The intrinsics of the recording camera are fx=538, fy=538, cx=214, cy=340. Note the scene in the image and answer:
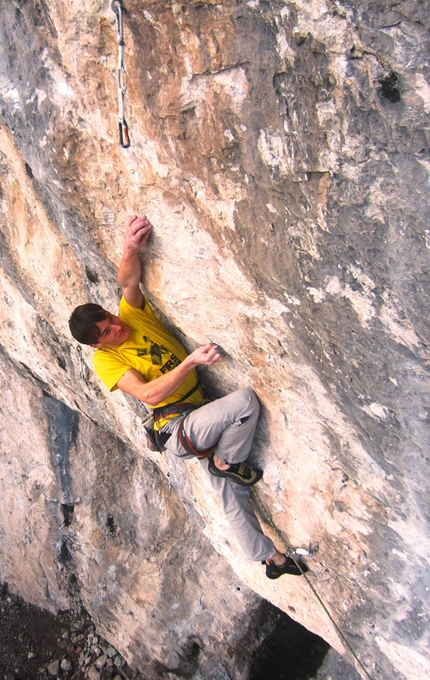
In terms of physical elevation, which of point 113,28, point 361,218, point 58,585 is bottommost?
point 58,585

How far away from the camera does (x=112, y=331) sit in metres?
3.01

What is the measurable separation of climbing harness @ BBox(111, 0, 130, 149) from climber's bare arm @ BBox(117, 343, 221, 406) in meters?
1.13

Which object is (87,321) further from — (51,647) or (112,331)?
(51,647)

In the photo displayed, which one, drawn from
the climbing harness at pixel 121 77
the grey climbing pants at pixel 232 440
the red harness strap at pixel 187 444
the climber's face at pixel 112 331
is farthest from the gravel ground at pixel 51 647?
the climbing harness at pixel 121 77

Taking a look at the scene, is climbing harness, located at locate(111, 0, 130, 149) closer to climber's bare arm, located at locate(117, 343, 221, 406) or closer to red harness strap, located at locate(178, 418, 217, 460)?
climber's bare arm, located at locate(117, 343, 221, 406)

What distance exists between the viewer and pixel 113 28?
6.88 ft

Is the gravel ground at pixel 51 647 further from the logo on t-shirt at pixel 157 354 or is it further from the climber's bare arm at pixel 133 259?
the climber's bare arm at pixel 133 259

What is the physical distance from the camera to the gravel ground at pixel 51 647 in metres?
5.96

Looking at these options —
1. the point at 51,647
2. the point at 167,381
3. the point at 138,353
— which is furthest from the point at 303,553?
the point at 51,647

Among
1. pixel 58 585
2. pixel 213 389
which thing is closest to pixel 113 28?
pixel 213 389

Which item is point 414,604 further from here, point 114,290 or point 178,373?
point 114,290

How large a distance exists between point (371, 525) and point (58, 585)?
174 inches

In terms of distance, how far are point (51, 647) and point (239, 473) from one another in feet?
14.6

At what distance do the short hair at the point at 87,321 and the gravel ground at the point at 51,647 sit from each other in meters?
4.51
